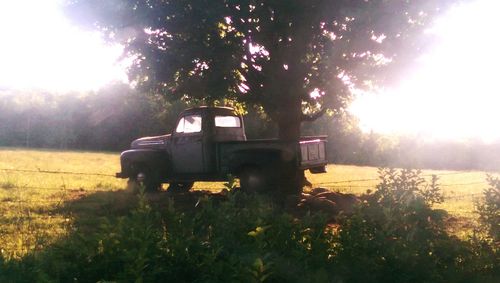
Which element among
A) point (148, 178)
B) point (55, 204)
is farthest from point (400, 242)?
point (148, 178)

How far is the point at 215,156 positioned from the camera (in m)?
12.8

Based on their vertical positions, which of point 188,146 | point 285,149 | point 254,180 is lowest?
point 254,180

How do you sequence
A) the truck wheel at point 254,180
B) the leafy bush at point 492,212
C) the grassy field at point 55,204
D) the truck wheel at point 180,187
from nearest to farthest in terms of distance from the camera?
the leafy bush at point 492,212 → the grassy field at point 55,204 → the truck wheel at point 254,180 → the truck wheel at point 180,187

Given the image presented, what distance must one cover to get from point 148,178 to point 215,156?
6.58 ft

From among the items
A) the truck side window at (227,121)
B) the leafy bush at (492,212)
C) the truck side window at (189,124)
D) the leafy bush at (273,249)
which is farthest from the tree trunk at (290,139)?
the leafy bush at (492,212)

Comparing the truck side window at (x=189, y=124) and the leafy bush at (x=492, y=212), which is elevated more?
the truck side window at (x=189, y=124)

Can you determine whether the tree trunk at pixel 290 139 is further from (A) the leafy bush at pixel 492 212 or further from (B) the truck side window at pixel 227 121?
(A) the leafy bush at pixel 492 212

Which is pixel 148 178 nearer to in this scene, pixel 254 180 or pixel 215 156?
pixel 215 156

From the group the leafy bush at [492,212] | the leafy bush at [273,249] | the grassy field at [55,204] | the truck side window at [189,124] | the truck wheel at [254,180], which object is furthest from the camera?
the truck side window at [189,124]

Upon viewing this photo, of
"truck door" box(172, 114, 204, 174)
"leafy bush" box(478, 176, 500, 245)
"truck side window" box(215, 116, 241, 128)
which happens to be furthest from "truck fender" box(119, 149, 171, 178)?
"leafy bush" box(478, 176, 500, 245)

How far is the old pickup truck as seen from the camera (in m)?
11.8

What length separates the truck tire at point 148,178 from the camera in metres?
13.5

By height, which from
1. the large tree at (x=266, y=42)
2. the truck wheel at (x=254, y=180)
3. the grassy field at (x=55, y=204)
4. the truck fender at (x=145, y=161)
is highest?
the large tree at (x=266, y=42)

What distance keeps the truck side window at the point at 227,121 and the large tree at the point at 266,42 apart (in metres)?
0.82
